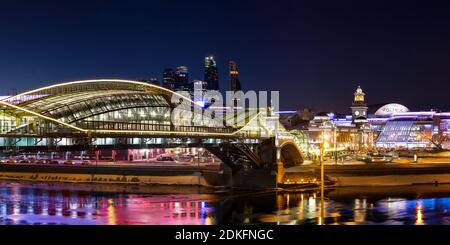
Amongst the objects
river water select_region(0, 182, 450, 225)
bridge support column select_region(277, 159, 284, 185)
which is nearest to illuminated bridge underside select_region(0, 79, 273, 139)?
bridge support column select_region(277, 159, 284, 185)

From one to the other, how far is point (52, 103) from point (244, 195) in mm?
20559

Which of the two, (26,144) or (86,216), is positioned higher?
(26,144)

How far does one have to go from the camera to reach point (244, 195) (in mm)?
57219

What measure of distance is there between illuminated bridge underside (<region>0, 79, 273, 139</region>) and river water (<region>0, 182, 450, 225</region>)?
18.7ft

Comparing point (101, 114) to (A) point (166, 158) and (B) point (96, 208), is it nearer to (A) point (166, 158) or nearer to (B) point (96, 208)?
(B) point (96, 208)

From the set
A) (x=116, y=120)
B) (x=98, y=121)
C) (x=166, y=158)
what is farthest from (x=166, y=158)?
(x=98, y=121)

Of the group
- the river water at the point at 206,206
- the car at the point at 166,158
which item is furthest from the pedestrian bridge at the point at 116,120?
the car at the point at 166,158

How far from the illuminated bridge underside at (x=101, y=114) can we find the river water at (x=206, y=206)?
18.7ft

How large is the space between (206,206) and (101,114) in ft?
69.9

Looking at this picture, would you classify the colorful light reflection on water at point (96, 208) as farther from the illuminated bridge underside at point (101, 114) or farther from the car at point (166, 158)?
the car at point (166, 158)

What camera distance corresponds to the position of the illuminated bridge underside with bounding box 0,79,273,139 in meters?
49.4

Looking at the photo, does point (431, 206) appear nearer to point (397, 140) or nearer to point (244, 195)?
point (244, 195)

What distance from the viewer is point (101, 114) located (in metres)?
64.9
